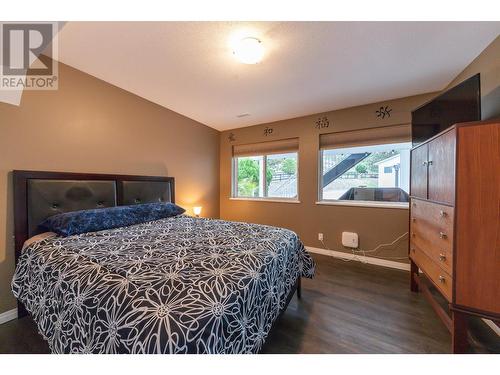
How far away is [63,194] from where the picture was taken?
205cm

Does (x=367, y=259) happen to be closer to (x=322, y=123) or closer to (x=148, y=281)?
(x=322, y=123)

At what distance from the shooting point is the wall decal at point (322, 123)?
3262 millimetres

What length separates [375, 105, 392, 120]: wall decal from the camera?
9.25ft

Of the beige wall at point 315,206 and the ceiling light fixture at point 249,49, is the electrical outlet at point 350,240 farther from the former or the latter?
the ceiling light fixture at point 249,49

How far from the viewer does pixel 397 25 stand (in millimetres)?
1481

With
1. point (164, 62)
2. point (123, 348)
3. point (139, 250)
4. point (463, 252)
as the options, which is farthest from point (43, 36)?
point (463, 252)

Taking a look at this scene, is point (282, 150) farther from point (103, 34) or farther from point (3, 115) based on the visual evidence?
point (3, 115)

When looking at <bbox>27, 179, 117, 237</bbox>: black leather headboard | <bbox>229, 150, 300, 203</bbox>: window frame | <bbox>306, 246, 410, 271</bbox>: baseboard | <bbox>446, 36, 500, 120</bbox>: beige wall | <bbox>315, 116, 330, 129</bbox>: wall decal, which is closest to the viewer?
<bbox>446, 36, 500, 120</bbox>: beige wall

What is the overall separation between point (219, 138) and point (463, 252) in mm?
3786

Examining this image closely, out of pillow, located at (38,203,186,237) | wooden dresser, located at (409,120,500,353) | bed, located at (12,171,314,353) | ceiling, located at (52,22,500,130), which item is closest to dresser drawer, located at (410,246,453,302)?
wooden dresser, located at (409,120,500,353)

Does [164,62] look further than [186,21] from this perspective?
Yes

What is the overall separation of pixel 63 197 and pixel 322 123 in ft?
10.8

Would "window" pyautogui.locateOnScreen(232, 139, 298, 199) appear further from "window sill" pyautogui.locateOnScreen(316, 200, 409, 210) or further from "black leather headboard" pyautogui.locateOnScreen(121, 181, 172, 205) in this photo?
"black leather headboard" pyautogui.locateOnScreen(121, 181, 172, 205)

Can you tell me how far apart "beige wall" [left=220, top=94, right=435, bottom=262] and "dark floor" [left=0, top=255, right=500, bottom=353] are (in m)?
0.79
